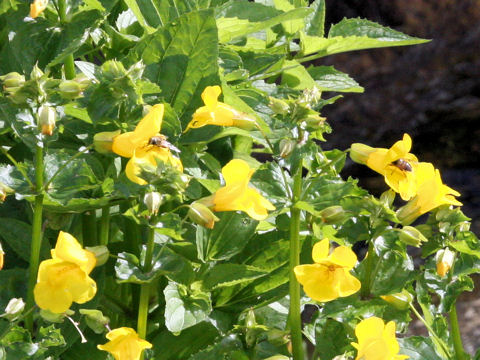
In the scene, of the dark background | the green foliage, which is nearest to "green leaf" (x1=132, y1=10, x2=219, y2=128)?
the green foliage

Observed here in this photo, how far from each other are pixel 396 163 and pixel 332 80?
43 cm

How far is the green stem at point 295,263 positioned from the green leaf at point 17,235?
1.54ft

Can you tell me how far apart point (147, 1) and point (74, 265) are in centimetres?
59

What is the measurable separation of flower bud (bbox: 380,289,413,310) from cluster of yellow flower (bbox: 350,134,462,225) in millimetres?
124

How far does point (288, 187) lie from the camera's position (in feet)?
4.37

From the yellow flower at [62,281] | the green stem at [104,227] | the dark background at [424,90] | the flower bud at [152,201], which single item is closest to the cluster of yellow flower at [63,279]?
the yellow flower at [62,281]

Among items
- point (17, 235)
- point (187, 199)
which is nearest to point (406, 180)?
point (187, 199)

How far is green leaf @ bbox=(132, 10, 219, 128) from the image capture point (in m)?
1.41

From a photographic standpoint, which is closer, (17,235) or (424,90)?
(17,235)

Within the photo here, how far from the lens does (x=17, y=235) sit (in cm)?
146

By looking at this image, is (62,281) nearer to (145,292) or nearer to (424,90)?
(145,292)

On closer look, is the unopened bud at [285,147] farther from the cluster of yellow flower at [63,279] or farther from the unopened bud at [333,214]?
the cluster of yellow flower at [63,279]

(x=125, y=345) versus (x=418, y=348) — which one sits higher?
(x=125, y=345)

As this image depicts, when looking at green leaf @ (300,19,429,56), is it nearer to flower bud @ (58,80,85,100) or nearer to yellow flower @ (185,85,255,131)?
yellow flower @ (185,85,255,131)
